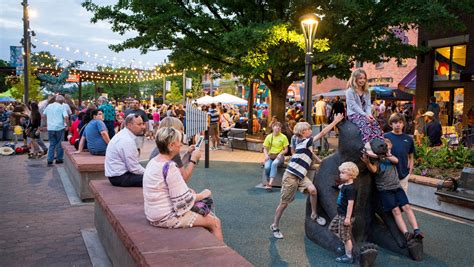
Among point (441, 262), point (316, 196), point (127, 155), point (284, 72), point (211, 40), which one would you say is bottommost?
point (441, 262)

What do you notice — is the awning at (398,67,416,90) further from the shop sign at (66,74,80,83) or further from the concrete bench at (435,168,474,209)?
the shop sign at (66,74,80,83)

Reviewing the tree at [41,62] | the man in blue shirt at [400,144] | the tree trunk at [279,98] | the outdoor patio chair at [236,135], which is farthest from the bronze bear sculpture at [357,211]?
the tree at [41,62]

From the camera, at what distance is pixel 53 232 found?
6312mm

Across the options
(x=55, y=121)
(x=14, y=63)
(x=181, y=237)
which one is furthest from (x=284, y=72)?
(x=14, y=63)

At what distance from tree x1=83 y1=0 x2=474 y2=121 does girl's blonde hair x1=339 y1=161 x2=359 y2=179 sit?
7920 millimetres

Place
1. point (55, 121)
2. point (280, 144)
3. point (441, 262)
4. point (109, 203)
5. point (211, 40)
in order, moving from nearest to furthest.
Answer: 1. point (109, 203)
2. point (441, 262)
3. point (280, 144)
4. point (55, 121)
5. point (211, 40)

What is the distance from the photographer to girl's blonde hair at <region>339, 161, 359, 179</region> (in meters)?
5.24

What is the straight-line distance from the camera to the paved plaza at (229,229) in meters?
5.37

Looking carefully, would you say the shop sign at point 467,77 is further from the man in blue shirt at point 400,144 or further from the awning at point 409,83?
the man in blue shirt at point 400,144

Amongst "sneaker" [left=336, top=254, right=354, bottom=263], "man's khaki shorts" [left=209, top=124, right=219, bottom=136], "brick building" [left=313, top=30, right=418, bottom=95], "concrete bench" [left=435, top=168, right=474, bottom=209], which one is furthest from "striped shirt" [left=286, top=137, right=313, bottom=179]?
"brick building" [left=313, top=30, right=418, bottom=95]

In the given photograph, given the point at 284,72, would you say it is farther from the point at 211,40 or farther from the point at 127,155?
the point at 127,155

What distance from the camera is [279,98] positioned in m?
17.0

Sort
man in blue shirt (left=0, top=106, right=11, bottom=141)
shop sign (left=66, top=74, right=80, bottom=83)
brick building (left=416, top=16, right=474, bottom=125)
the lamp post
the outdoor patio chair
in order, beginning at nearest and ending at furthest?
the lamp post
the outdoor patio chair
brick building (left=416, top=16, right=474, bottom=125)
man in blue shirt (left=0, top=106, right=11, bottom=141)
shop sign (left=66, top=74, right=80, bottom=83)

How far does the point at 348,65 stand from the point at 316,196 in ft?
34.7
